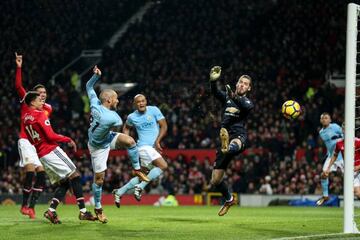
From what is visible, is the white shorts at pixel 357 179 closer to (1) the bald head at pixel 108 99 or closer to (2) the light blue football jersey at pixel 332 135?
(2) the light blue football jersey at pixel 332 135

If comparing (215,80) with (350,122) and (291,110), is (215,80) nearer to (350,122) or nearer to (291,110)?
(350,122)

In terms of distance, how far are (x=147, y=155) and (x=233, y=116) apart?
9.75 ft

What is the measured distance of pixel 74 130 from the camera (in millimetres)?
29297

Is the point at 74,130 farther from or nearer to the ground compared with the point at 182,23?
nearer to the ground

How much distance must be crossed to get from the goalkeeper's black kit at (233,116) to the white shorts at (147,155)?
2.57 metres

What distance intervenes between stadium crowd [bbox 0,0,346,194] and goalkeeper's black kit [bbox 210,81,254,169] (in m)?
10.1

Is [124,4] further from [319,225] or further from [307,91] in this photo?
[319,225]

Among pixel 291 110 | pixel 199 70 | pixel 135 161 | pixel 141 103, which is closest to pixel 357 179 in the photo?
pixel 291 110

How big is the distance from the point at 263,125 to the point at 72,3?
13.7 m

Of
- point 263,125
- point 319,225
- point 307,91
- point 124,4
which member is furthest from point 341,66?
point 319,225

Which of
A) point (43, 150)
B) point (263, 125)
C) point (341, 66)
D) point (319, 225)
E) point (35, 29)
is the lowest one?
point (319, 225)

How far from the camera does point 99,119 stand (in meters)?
12.5

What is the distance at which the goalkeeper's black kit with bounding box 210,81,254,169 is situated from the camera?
13.3 metres

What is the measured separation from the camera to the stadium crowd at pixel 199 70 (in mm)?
25414
